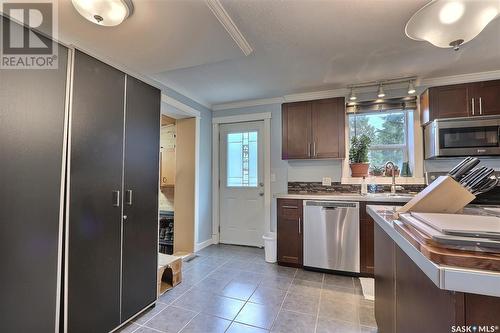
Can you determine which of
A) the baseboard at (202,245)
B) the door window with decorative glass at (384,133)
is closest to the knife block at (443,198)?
the door window with decorative glass at (384,133)

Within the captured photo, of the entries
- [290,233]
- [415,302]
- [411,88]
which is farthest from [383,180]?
[415,302]

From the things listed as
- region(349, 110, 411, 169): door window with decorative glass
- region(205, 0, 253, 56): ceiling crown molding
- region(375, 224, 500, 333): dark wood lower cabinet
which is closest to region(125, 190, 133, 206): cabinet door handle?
region(205, 0, 253, 56): ceiling crown molding

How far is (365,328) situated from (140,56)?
3.06 m

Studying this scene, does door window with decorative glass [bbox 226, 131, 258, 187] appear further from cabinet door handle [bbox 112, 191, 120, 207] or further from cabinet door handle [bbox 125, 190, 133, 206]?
cabinet door handle [bbox 112, 191, 120, 207]

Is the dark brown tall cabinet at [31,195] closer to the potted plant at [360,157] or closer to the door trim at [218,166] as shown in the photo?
the door trim at [218,166]

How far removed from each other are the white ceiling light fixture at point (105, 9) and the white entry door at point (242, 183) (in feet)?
8.61

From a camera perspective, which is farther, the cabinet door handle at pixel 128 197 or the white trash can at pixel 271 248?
the white trash can at pixel 271 248

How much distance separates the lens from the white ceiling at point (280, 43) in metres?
1.75

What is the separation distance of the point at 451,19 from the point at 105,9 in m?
2.01

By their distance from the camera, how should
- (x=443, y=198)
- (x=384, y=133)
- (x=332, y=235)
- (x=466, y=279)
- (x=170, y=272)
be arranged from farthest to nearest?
(x=384, y=133) < (x=332, y=235) < (x=170, y=272) < (x=443, y=198) < (x=466, y=279)

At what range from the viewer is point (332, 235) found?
2893 mm

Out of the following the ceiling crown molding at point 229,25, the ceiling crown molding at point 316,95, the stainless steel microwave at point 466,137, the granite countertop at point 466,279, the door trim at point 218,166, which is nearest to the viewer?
the granite countertop at point 466,279

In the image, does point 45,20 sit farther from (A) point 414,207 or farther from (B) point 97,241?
(A) point 414,207

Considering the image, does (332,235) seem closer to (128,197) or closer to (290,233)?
(290,233)
